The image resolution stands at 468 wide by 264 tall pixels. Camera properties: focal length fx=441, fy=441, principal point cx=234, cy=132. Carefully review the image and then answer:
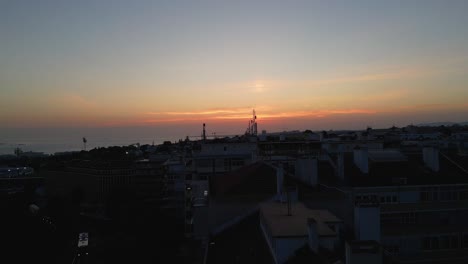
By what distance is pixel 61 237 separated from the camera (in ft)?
156

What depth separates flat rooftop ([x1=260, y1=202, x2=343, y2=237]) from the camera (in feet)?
43.5

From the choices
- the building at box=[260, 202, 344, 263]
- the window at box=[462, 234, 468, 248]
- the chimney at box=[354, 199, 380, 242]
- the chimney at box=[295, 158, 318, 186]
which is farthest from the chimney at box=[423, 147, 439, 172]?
the building at box=[260, 202, 344, 263]

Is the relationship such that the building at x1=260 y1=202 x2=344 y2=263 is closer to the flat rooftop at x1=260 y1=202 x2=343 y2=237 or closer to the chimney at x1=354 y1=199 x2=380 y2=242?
the flat rooftop at x1=260 y1=202 x2=343 y2=237

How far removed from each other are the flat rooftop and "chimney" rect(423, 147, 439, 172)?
11.6 m

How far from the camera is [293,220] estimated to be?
49.2 ft

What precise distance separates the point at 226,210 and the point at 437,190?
1132 cm

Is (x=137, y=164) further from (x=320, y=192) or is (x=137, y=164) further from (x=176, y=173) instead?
(x=320, y=192)

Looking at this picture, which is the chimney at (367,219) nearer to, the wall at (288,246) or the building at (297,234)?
the building at (297,234)

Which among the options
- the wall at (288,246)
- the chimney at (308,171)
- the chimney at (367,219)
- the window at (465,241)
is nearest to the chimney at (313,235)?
the wall at (288,246)

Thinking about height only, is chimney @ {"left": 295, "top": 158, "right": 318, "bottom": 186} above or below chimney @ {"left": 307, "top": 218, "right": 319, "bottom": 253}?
above

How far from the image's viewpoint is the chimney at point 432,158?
84.2ft

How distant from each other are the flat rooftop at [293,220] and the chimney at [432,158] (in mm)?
11556

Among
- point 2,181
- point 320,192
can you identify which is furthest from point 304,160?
point 2,181

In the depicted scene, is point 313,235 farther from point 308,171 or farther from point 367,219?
point 308,171
